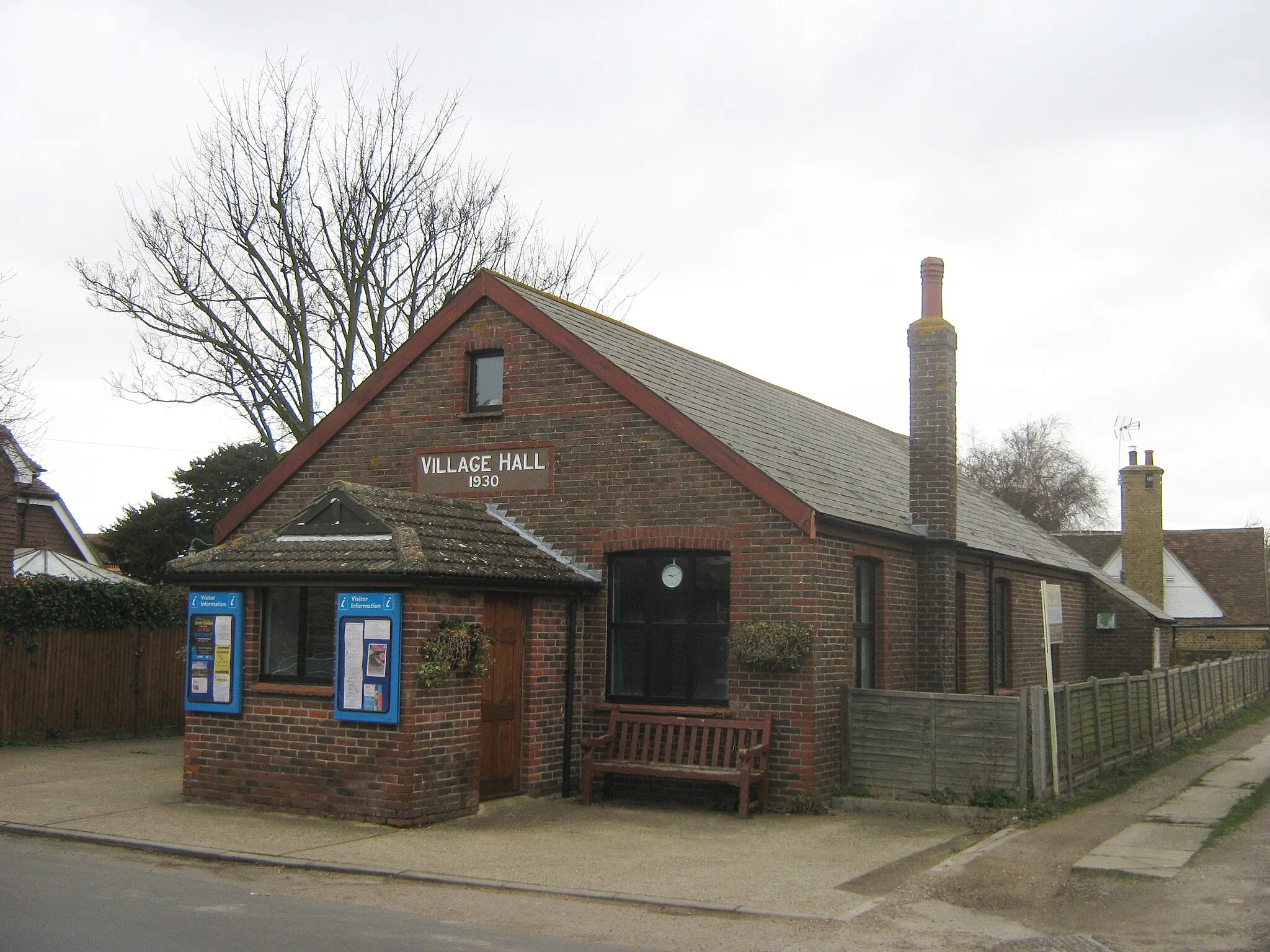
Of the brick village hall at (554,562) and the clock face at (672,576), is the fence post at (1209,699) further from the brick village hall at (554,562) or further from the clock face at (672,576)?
the clock face at (672,576)

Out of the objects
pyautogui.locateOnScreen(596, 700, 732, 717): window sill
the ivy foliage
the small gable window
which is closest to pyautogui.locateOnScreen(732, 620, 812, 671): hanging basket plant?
pyautogui.locateOnScreen(596, 700, 732, 717): window sill

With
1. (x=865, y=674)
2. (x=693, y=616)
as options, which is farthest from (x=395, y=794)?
(x=865, y=674)

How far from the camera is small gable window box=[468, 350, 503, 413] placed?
52.0 feet

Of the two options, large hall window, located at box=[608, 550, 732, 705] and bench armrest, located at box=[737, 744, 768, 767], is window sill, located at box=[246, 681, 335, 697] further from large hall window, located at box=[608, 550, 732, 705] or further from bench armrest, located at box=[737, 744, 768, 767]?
bench armrest, located at box=[737, 744, 768, 767]

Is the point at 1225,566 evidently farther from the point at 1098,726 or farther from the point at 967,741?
the point at 967,741

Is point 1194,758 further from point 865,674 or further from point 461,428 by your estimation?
point 461,428

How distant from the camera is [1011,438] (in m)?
70.1

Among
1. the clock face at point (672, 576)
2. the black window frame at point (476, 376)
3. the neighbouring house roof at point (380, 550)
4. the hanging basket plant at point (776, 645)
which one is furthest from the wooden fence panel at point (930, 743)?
the black window frame at point (476, 376)

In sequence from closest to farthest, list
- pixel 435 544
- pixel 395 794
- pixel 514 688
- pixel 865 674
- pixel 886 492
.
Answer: pixel 395 794 → pixel 435 544 → pixel 514 688 → pixel 865 674 → pixel 886 492

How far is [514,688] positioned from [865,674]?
4.38 m

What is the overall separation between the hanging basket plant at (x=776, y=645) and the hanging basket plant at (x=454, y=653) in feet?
9.01

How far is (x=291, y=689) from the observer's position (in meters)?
12.8

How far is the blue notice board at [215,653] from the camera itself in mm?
13148

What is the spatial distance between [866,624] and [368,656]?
6.25 m
